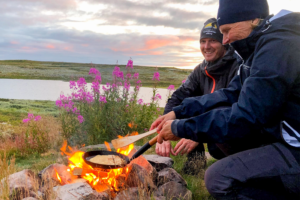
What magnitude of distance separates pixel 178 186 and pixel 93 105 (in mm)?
3608

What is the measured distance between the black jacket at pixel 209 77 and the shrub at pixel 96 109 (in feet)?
6.28

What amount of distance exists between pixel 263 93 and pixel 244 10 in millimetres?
960

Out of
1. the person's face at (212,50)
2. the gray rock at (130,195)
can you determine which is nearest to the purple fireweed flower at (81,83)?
the person's face at (212,50)

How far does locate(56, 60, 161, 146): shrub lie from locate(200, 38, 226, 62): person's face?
100 inches

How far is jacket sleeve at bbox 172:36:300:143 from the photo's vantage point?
1931 millimetres

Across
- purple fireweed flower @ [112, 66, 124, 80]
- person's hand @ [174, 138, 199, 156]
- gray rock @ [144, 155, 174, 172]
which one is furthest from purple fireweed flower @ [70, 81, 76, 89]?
person's hand @ [174, 138, 199, 156]

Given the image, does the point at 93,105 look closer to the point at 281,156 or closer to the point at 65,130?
the point at 65,130

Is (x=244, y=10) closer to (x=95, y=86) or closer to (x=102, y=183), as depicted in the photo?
(x=102, y=183)

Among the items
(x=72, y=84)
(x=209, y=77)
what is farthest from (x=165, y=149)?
(x=72, y=84)

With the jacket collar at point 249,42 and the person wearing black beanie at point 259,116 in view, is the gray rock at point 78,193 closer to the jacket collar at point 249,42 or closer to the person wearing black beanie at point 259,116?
the person wearing black beanie at point 259,116

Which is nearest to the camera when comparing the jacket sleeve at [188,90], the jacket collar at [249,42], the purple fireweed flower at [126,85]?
the jacket collar at [249,42]

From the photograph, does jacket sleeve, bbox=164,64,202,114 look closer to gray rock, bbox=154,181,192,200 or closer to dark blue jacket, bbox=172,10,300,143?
gray rock, bbox=154,181,192,200

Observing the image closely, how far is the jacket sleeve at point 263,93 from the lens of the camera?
1.93m

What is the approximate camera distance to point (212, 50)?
13.6 ft
